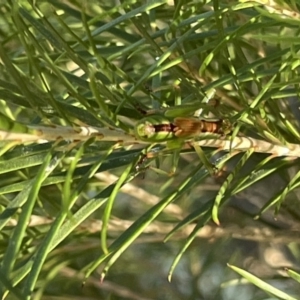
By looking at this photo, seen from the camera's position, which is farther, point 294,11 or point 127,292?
point 127,292

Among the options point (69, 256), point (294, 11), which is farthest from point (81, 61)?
point (69, 256)

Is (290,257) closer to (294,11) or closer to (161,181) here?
(161,181)

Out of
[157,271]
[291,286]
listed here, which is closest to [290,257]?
[291,286]

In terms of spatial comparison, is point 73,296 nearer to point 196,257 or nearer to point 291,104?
point 196,257

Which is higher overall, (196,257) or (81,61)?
(81,61)

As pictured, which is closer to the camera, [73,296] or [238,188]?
[238,188]

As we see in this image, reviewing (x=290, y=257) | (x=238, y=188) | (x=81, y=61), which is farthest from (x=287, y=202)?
(x=81, y=61)

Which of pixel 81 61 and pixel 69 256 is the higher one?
pixel 81 61

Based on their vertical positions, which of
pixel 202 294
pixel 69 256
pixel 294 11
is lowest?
pixel 202 294

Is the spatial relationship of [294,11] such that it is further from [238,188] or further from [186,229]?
[186,229]
